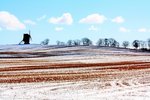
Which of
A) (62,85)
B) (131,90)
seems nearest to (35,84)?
(62,85)

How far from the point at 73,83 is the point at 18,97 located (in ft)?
18.3

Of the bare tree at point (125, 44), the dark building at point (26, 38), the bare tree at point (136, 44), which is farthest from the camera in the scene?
the bare tree at point (125, 44)

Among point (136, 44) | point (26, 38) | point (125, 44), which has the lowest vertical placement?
point (125, 44)

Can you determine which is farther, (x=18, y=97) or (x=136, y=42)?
(x=136, y=42)

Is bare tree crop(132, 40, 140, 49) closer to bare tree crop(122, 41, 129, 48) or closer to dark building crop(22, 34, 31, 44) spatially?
bare tree crop(122, 41, 129, 48)

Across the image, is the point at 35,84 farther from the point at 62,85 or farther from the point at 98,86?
the point at 98,86

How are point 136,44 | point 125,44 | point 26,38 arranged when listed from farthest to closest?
point 125,44, point 136,44, point 26,38

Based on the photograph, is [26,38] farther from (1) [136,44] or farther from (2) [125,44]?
(2) [125,44]

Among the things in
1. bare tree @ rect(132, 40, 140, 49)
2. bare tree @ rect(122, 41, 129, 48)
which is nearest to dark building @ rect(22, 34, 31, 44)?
bare tree @ rect(132, 40, 140, 49)

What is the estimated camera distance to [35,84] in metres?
20.7

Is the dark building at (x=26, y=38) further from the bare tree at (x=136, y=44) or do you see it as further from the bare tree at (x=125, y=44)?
the bare tree at (x=125, y=44)

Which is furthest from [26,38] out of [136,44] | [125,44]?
[125,44]

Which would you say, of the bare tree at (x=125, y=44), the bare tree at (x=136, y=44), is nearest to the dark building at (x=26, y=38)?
the bare tree at (x=136, y=44)

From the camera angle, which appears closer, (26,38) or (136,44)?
(26,38)
